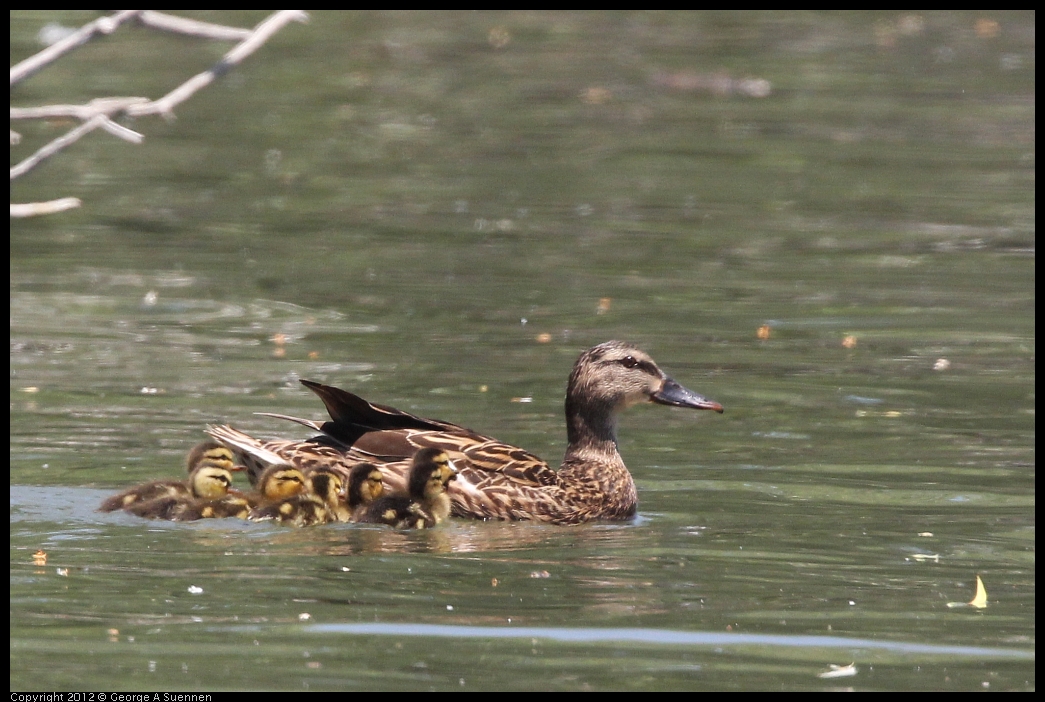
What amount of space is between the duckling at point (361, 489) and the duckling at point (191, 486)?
0.51 meters

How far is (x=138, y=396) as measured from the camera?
9703mm

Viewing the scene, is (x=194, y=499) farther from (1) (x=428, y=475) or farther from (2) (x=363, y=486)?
(1) (x=428, y=475)

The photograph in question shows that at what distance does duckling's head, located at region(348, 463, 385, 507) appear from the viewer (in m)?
7.89

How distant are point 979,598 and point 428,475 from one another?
2.28 meters

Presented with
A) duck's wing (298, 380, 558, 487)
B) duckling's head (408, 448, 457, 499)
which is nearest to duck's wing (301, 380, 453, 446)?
duck's wing (298, 380, 558, 487)

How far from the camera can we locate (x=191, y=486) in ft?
25.6

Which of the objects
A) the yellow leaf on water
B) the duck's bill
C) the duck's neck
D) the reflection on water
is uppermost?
the duck's bill

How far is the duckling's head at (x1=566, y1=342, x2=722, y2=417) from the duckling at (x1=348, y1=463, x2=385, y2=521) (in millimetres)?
1129

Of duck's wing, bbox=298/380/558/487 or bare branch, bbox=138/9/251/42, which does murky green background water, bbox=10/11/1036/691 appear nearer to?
duck's wing, bbox=298/380/558/487

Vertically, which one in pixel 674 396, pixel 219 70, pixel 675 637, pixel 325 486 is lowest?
pixel 675 637

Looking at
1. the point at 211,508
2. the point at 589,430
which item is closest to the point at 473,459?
the point at 589,430

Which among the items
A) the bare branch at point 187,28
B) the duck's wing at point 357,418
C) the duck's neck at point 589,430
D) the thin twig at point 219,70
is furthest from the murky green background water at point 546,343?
the bare branch at point 187,28

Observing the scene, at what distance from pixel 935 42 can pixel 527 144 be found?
8.68m

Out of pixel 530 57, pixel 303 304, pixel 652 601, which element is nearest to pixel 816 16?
pixel 530 57
